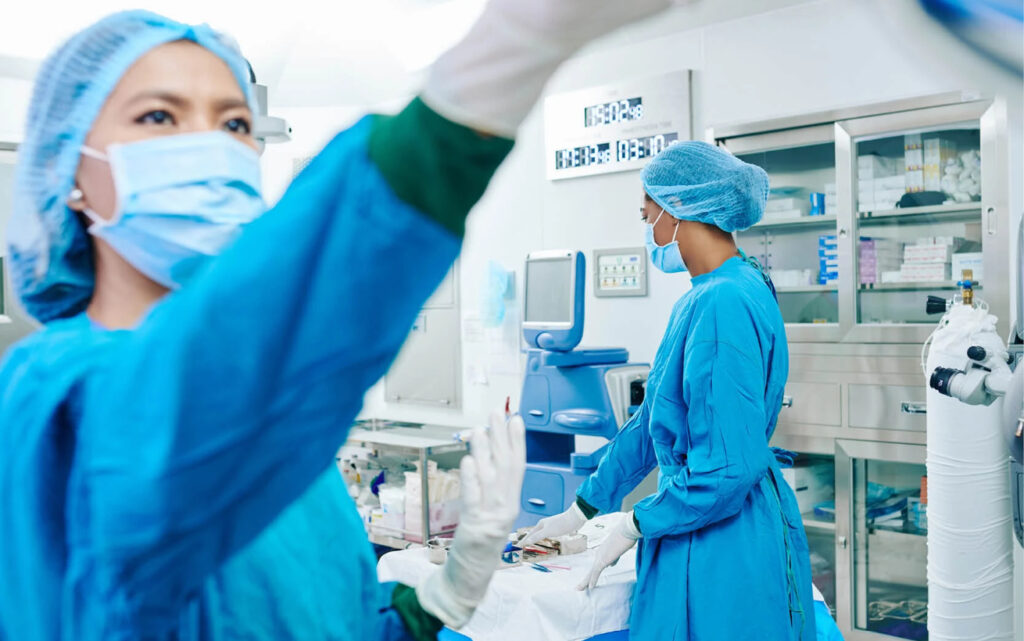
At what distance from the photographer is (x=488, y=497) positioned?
777mm

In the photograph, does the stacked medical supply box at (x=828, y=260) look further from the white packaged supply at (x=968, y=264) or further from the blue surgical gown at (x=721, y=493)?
the blue surgical gown at (x=721, y=493)

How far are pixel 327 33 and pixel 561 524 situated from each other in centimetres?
401

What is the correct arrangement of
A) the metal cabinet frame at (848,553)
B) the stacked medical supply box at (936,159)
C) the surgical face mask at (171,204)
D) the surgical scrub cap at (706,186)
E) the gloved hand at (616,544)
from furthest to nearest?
the metal cabinet frame at (848,553) < the stacked medical supply box at (936,159) < the surgical scrub cap at (706,186) < the gloved hand at (616,544) < the surgical face mask at (171,204)

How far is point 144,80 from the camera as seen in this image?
0.71m

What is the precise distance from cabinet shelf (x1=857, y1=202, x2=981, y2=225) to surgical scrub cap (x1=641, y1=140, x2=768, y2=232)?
196 centimetres

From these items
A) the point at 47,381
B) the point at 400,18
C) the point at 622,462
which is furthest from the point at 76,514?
the point at 400,18

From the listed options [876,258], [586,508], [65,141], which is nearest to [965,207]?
[876,258]

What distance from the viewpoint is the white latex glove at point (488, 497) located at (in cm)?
77

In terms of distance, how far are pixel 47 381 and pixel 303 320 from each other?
24 centimetres

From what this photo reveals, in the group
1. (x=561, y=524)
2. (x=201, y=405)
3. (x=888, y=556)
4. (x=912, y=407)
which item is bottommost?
(x=888, y=556)

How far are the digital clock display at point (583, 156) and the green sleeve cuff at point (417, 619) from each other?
423 cm

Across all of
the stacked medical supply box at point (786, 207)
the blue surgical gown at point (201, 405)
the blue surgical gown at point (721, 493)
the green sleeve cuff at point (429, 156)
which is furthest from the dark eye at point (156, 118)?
the stacked medical supply box at point (786, 207)

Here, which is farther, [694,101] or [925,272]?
[694,101]

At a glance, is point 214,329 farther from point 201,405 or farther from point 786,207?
point 786,207
